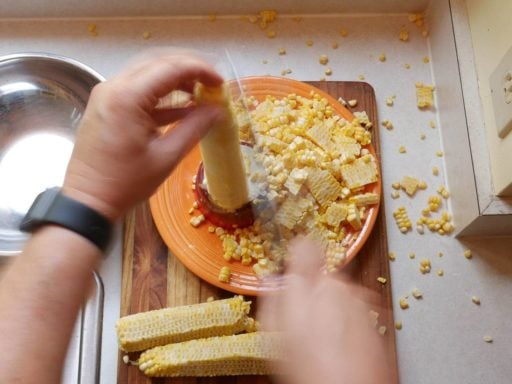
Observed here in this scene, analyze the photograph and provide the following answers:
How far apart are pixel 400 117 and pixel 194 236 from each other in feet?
2.00

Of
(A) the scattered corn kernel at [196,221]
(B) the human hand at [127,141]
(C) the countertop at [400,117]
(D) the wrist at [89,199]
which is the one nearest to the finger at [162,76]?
(B) the human hand at [127,141]

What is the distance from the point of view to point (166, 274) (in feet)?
4.05

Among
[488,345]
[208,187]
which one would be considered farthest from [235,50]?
[488,345]

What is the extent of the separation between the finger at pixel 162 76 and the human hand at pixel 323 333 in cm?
44

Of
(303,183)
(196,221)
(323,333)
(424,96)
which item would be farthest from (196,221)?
(424,96)

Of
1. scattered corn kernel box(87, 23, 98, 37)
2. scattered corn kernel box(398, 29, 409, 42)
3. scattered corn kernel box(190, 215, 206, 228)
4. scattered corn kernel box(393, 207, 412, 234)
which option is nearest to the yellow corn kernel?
scattered corn kernel box(190, 215, 206, 228)

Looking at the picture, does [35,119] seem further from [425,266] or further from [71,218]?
[425,266]

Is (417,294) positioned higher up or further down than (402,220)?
further down

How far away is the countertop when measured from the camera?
1238 mm

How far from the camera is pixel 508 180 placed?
112cm

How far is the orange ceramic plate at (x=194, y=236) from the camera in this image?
1192mm

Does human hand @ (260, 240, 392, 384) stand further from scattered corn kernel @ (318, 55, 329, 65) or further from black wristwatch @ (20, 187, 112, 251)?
scattered corn kernel @ (318, 55, 329, 65)

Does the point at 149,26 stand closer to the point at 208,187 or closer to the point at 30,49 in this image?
the point at 30,49

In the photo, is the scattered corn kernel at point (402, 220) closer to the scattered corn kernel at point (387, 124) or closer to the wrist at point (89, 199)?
the scattered corn kernel at point (387, 124)
